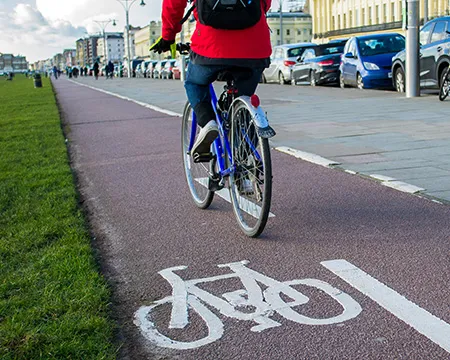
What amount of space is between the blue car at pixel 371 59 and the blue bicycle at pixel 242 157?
16.6 m

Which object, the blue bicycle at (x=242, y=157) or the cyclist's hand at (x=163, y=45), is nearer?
the blue bicycle at (x=242, y=157)

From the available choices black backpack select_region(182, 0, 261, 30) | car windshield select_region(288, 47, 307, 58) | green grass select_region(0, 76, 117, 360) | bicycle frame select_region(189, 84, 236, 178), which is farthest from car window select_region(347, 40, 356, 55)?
black backpack select_region(182, 0, 261, 30)

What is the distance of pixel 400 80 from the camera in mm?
18953

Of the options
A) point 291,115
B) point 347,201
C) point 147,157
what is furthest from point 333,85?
point 347,201

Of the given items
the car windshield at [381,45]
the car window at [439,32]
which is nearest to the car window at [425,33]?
the car window at [439,32]

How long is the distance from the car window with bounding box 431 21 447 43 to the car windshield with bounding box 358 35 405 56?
17.1 feet

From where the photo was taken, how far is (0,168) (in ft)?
27.8

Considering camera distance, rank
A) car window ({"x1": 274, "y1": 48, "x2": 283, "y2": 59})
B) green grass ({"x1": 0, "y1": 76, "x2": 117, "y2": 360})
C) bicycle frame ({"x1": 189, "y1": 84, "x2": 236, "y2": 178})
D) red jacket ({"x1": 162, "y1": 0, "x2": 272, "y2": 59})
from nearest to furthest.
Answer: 1. green grass ({"x1": 0, "y1": 76, "x2": 117, "y2": 360})
2. red jacket ({"x1": 162, "y1": 0, "x2": 272, "y2": 59})
3. bicycle frame ({"x1": 189, "y1": 84, "x2": 236, "y2": 178})
4. car window ({"x1": 274, "y1": 48, "x2": 283, "y2": 59})

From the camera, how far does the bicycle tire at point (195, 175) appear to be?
5.63 meters

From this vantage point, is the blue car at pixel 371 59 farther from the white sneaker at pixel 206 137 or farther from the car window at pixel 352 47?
the white sneaker at pixel 206 137

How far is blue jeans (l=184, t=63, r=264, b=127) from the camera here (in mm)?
4844

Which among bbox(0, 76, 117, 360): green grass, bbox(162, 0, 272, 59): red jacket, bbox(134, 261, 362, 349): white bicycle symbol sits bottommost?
bbox(134, 261, 362, 349): white bicycle symbol

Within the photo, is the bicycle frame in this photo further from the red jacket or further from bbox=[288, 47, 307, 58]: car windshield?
bbox=[288, 47, 307, 58]: car windshield

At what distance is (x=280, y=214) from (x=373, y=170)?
199 cm
